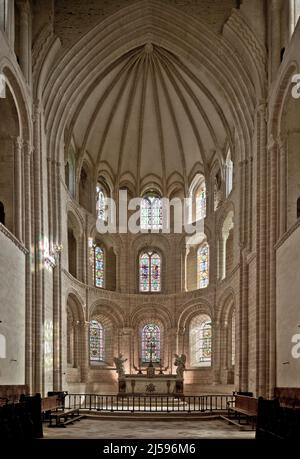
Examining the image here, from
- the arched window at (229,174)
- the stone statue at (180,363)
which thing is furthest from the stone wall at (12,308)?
the arched window at (229,174)

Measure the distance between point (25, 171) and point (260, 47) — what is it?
422 inches

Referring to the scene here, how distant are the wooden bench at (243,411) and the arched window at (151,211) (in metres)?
17.4

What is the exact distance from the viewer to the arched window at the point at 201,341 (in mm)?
36697

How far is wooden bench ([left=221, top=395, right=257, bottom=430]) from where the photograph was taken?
20462mm

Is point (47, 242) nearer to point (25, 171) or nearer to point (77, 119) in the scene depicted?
point (25, 171)

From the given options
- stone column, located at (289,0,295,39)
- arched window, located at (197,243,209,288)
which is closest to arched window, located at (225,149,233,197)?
arched window, located at (197,243,209,288)

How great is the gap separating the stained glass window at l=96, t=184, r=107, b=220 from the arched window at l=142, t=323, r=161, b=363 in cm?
729

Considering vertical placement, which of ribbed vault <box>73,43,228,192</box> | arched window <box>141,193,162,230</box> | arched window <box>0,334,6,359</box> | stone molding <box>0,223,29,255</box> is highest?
ribbed vault <box>73,43,228,192</box>

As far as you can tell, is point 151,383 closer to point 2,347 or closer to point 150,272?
→ point 150,272

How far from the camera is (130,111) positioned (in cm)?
3703

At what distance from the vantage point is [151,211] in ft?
133

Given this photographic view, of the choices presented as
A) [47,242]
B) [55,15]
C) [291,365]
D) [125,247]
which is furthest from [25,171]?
[125,247]

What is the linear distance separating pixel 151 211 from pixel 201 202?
3553 mm

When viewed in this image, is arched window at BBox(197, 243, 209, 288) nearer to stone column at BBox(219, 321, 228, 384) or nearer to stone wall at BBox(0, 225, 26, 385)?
stone column at BBox(219, 321, 228, 384)
